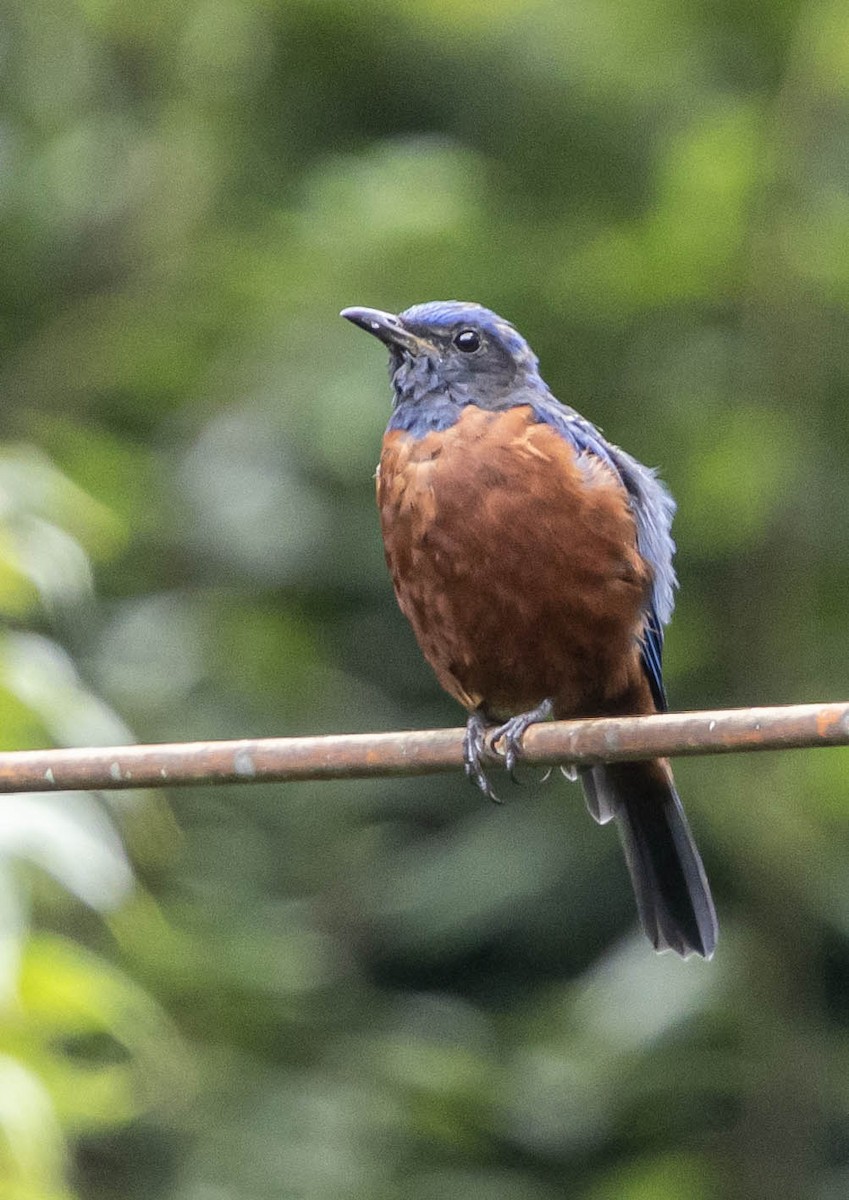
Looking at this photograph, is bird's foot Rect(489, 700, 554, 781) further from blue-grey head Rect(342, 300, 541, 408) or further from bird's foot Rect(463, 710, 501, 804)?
blue-grey head Rect(342, 300, 541, 408)

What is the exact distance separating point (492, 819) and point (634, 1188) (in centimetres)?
115

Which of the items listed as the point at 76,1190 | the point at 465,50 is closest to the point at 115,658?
the point at 76,1190

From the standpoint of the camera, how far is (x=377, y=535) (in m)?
6.05

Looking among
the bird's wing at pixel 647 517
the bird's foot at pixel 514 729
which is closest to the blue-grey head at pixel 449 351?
the bird's wing at pixel 647 517

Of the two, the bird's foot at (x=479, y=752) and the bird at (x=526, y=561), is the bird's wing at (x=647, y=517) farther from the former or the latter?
the bird's foot at (x=479, y=752)

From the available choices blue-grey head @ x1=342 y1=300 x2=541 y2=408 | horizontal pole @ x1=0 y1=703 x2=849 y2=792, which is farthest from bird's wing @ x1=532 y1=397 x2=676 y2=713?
horizontal pole @ x1=0 y1=703 x2=849 y2=792

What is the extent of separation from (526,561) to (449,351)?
0.70 m

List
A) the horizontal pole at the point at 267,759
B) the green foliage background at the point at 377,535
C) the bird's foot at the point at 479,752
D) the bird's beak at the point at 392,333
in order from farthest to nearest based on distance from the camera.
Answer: the green foliage background at the point at 377,535 < the bird's beak at the point at 392,333 < the bird's foot at the point at 479,752 < the horizontal pole at the point at 267,759

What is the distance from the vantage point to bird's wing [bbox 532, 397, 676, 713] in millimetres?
4188

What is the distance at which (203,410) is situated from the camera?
6.36 meters

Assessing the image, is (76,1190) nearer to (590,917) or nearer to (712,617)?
(590,917)

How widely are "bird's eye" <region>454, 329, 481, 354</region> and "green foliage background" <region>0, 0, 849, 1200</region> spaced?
100cm

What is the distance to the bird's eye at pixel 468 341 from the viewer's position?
4375 mm

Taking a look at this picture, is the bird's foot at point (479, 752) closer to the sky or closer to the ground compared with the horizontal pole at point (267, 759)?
closer to the sky
